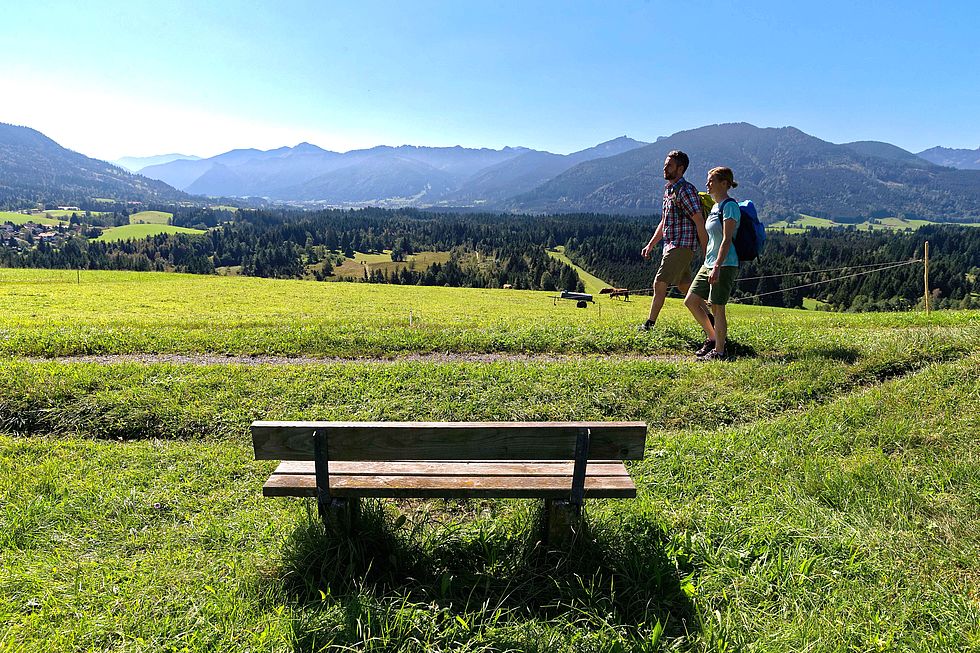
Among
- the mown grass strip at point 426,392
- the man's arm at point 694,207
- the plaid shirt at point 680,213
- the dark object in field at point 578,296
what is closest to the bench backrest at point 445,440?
the mown grass strip at point 426,392

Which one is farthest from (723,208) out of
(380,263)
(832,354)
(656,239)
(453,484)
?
(380,263)

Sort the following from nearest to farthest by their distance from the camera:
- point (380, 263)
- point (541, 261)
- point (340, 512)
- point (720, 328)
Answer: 1. point (340, 512)
2. point (720, 328)
3. point (541, 261)
4. point (380, 263)

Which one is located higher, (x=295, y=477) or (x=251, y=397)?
(x=295, y=477)

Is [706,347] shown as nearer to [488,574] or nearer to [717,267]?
[717,267]

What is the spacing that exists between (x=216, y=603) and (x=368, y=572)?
37.7 inches

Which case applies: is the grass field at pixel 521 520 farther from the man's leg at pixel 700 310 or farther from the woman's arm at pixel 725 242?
the woman's arm at pixel 725 242

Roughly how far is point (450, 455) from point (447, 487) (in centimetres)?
34

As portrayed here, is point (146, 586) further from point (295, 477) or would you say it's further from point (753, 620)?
point (753, 620)

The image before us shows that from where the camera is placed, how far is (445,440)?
3.56 metres

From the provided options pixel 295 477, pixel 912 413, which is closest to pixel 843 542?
pixel 912 413

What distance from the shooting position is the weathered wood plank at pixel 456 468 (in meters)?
4.05

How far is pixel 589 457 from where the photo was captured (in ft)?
12.0

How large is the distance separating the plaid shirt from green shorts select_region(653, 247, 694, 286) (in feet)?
0.31

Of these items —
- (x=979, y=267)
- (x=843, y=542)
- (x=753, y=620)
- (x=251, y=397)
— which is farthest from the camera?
(x=979, y=267)
